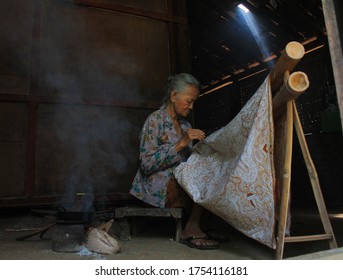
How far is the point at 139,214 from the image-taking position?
7.76ft

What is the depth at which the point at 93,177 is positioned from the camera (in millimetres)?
3465

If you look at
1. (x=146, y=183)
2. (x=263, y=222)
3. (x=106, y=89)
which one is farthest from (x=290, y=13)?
(x=263, y=222)

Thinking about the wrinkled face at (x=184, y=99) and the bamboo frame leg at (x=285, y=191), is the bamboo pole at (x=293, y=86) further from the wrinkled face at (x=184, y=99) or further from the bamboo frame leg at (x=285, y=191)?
the wrinkled face at (x=184, y=99)

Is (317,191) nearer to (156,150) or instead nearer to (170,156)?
(170,156)

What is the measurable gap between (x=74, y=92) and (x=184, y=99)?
1.53 meters

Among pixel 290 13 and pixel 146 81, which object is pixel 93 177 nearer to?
pixel 146 81

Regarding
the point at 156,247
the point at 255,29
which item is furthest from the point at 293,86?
the point at 255,29

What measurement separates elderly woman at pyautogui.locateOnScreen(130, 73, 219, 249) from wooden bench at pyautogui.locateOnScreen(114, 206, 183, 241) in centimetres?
9

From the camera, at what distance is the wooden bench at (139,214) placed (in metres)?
2.26

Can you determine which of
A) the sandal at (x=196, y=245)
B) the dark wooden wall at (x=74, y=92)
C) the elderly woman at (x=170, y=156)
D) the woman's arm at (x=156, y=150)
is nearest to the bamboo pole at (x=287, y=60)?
the elderly woman at (x=170, y=156)

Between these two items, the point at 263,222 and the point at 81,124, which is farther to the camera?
the point at 81,124

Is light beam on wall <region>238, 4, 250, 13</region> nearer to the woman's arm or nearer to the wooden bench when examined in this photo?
the woman's arm

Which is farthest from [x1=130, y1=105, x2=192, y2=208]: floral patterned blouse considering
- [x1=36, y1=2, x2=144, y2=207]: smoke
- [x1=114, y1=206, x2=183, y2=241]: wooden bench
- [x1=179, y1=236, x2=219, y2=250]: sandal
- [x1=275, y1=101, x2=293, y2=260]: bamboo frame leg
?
[x1=36, y1=2, x2=144, y2=207]: smoke

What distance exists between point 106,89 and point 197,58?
544 cm
